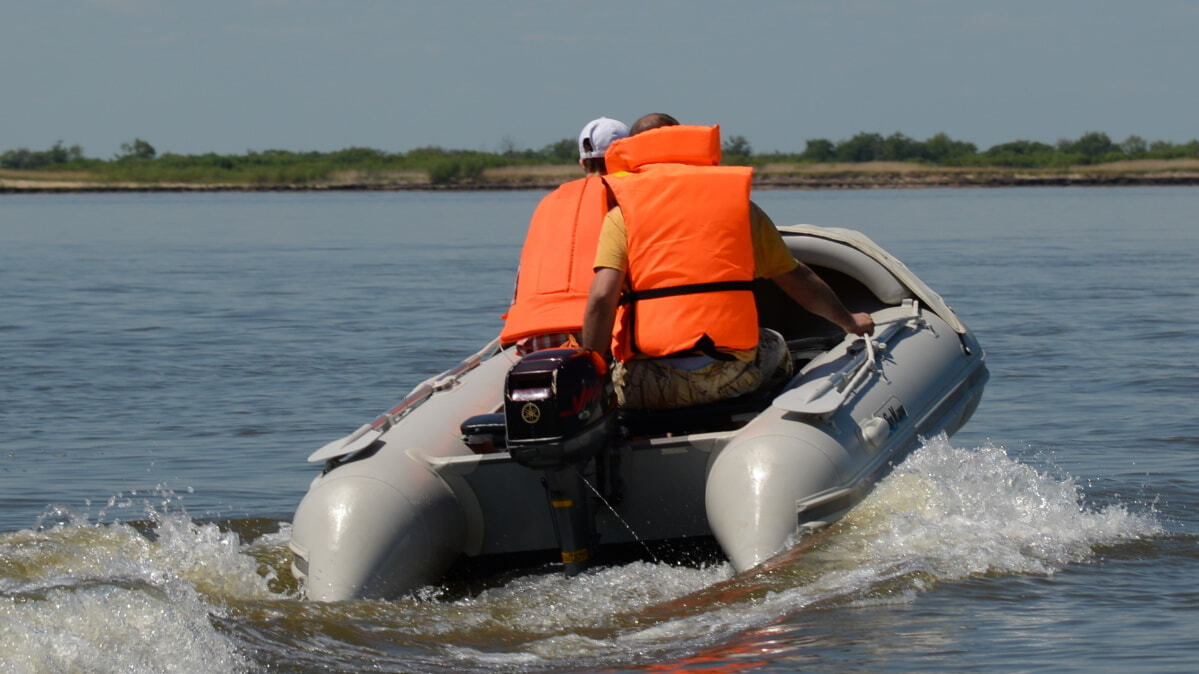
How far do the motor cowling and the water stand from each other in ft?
1.52

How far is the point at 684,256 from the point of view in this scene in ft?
16.1

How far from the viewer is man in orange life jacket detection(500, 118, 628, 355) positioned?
5074mm

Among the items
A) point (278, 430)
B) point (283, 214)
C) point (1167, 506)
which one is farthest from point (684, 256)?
point (283, 214)

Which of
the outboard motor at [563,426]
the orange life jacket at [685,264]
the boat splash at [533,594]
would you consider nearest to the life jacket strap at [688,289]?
the orange life jacket at [685,264]

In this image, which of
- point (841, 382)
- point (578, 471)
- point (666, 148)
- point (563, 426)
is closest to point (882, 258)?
point (841, 382)

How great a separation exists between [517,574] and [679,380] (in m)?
0.81

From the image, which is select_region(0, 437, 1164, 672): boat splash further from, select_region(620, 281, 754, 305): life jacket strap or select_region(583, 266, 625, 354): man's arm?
select_region(620, 281, 754, 305): life jacket strap

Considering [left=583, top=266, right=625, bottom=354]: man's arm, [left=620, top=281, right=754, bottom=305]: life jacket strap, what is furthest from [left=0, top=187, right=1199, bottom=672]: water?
[left=620, top=281, right=754, bottom=305]: life jacket strap

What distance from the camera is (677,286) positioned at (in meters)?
4.91

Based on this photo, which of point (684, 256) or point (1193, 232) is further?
point (1193, 232)

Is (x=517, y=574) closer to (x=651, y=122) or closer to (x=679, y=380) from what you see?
(x=679, y=380)

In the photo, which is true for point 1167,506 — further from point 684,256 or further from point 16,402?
point 16,402

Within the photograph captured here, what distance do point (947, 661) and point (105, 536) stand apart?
120 inches

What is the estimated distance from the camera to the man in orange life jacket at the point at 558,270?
16.6 ft
